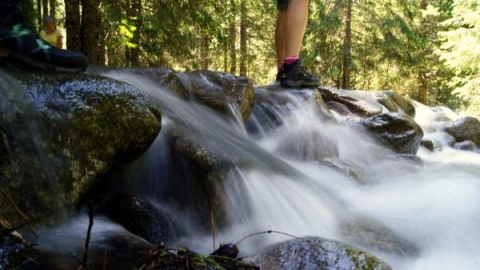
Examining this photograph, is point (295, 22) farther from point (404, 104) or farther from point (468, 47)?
point (468, 47)

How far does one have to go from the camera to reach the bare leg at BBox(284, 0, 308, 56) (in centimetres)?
532

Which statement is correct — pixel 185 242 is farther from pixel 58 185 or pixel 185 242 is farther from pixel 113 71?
pixel 113 71

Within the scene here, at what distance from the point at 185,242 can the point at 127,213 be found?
1.31 feet

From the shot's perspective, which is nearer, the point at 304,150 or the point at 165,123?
the point at 165,123

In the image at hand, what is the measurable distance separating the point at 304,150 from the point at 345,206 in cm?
126

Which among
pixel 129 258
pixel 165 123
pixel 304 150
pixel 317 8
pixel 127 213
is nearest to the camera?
pixel 129 258

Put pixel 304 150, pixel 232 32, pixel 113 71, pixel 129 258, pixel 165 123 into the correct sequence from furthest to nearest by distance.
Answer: pixel 232 32
pixel 304 150
pixel 113 71
pixel 165 123
pixel 129 258

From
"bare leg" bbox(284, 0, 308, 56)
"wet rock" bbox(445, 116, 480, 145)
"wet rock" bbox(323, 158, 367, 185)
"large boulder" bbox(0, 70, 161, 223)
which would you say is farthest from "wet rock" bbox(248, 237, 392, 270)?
"wet rock" bbox(445, 116, 480, 145)

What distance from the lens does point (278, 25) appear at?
5.70 meters

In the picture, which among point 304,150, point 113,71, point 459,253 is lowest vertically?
point 459,253

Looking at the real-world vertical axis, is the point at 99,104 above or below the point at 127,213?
above

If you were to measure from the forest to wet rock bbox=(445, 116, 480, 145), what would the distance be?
4.40 meters

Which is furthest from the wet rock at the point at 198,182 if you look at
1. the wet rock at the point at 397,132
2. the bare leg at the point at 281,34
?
the wet rock at the point at 397,132

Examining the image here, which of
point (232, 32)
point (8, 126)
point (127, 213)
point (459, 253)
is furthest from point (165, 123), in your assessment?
point (232, 32)
